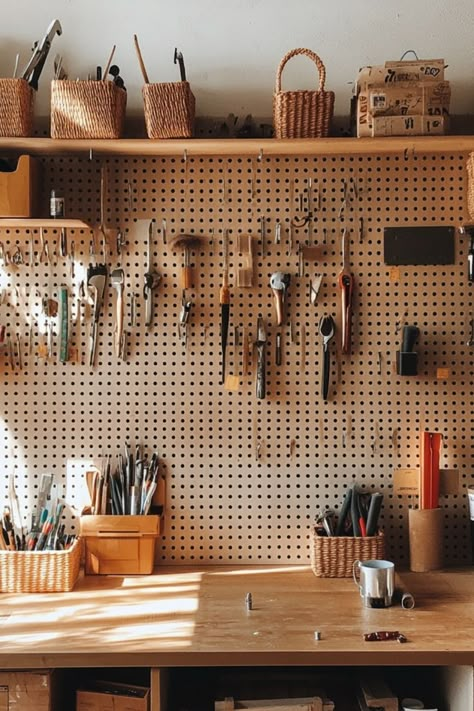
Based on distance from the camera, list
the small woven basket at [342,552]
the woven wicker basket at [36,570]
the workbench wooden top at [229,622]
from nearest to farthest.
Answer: the workbench wooden top at [229,622] → the woven wicker basket at [36,570] → the small woven basket at [342,552]

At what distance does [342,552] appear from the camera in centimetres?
233

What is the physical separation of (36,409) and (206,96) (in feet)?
3.73

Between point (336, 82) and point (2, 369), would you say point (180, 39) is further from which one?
point (2, 369)

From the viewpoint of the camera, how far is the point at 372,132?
2287 mm

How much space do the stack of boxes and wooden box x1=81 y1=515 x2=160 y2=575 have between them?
1.34 meters

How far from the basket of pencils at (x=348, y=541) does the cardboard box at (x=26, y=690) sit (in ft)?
2.81

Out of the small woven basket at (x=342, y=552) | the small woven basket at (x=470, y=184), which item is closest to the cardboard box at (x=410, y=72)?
the small woven basket at (x=470, y=184)

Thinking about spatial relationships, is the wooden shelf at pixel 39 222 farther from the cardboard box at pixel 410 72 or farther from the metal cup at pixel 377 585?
the metal cup at pixel 377 585

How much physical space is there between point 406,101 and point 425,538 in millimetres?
1301

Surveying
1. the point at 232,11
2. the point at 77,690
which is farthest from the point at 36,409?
the point at 232,11

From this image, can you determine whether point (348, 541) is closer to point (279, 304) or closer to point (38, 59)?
point (279, 304)

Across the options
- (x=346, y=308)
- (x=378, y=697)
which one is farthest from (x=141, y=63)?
(x=378, y=697)

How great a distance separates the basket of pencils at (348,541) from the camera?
2326mm

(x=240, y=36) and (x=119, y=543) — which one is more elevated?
(x=240, y=36)
